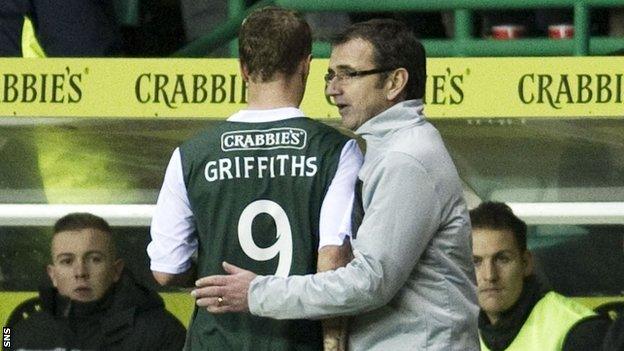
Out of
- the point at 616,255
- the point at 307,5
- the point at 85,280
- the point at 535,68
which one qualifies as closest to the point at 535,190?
the point at 616,255

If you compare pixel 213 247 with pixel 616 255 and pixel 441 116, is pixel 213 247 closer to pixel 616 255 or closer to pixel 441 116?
pixel 441 116

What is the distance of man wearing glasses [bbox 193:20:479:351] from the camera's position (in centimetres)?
364

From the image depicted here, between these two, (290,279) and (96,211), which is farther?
(96,211)

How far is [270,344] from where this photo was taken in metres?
3.82

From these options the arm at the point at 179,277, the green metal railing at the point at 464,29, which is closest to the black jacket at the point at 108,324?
the green metal railing at the point at 464,29

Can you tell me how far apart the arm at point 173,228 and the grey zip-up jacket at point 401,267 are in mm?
254

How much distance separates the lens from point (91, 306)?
589 cm

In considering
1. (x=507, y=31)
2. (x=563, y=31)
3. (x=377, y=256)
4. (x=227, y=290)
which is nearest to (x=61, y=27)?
(x=507, y=31)

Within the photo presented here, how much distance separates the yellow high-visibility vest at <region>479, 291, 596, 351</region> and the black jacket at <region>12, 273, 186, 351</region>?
1.10 meters

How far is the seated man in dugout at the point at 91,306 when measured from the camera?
5840 mm

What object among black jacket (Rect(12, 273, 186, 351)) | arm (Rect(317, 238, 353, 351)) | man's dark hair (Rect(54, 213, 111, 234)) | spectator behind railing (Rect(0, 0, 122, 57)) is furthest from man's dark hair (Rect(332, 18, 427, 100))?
spectator behind railing (Rect(0, 0, 122, 57))

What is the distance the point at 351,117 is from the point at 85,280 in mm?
2326

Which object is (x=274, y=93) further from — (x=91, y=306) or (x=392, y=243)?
(x=91, y=306)

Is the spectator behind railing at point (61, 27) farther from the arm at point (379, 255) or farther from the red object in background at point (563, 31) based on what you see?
the arm at point (379, 255)
